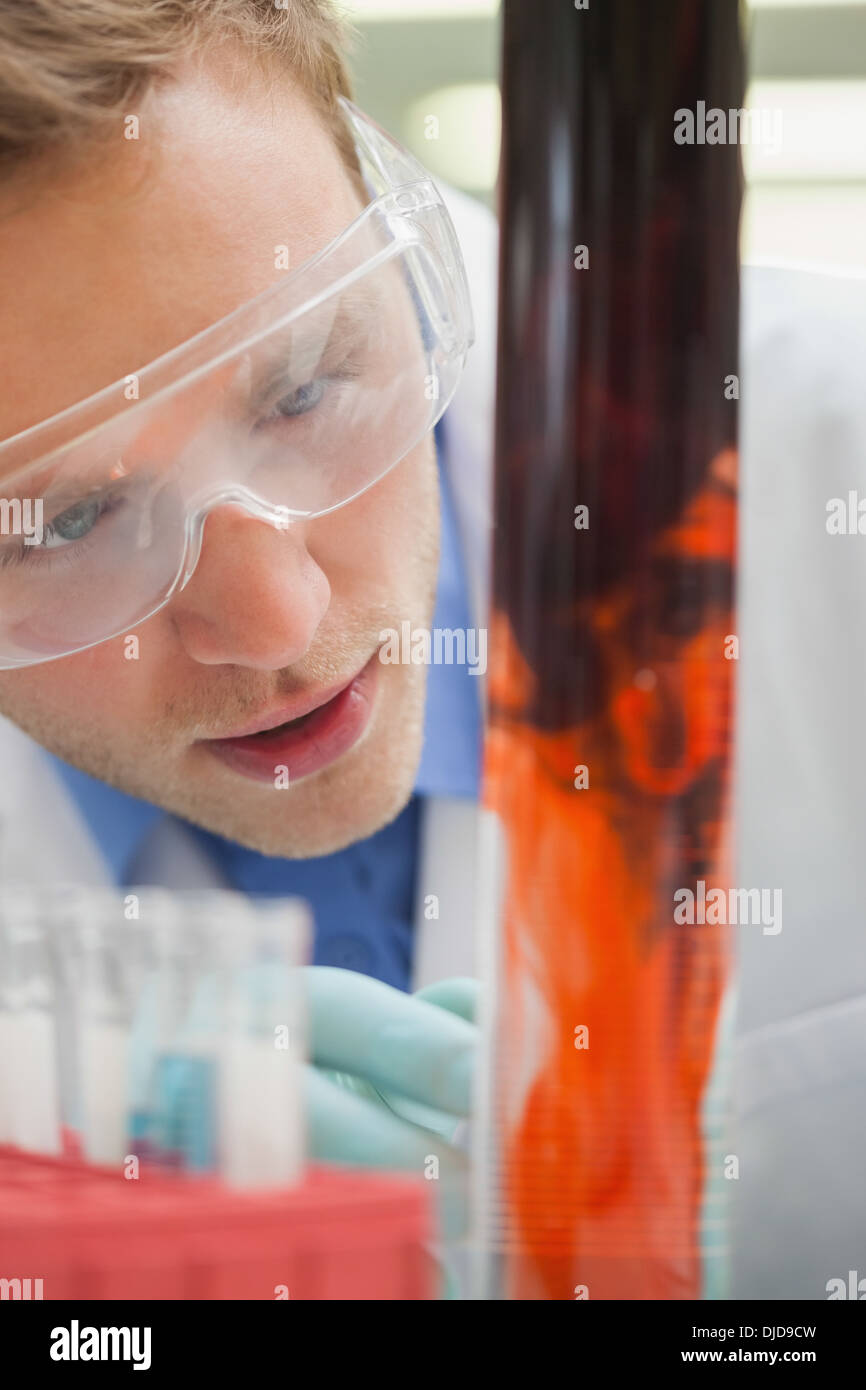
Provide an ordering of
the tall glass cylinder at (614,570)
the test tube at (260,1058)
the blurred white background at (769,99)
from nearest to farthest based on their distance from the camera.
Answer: the tall glass cylinder at (614,570)
the test tube at (260,1058)
the blurred white background at (769,99)

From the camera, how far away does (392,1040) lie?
0.62 metres

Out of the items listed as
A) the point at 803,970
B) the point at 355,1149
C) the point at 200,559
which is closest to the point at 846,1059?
the point at 803,970

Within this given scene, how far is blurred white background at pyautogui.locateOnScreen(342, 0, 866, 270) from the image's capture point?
2.43ft

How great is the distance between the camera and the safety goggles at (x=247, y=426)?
0.52m

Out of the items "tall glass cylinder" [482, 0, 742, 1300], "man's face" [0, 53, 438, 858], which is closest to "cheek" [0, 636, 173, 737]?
"man's face" [0, 53, 438, 858]

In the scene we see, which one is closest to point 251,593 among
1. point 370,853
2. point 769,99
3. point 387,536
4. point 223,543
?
point 223,543

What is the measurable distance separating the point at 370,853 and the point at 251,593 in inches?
13.9

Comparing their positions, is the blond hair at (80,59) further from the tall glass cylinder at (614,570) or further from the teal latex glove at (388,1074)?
the teal latex glove at (388,1074)

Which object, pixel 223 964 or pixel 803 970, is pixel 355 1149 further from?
pixel 803 970

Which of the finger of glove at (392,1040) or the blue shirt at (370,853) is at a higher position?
the blue shirt at (370,853)

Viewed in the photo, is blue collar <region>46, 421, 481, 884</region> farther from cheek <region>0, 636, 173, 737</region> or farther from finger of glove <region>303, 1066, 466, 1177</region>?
finger of glove <region>303, 1066, 466, 1177</region>

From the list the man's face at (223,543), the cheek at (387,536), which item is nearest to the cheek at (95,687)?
the man's face at (223,543)

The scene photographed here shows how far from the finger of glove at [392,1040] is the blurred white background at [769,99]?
47 centimetres

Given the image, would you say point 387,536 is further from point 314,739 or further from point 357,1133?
point 357,1133
